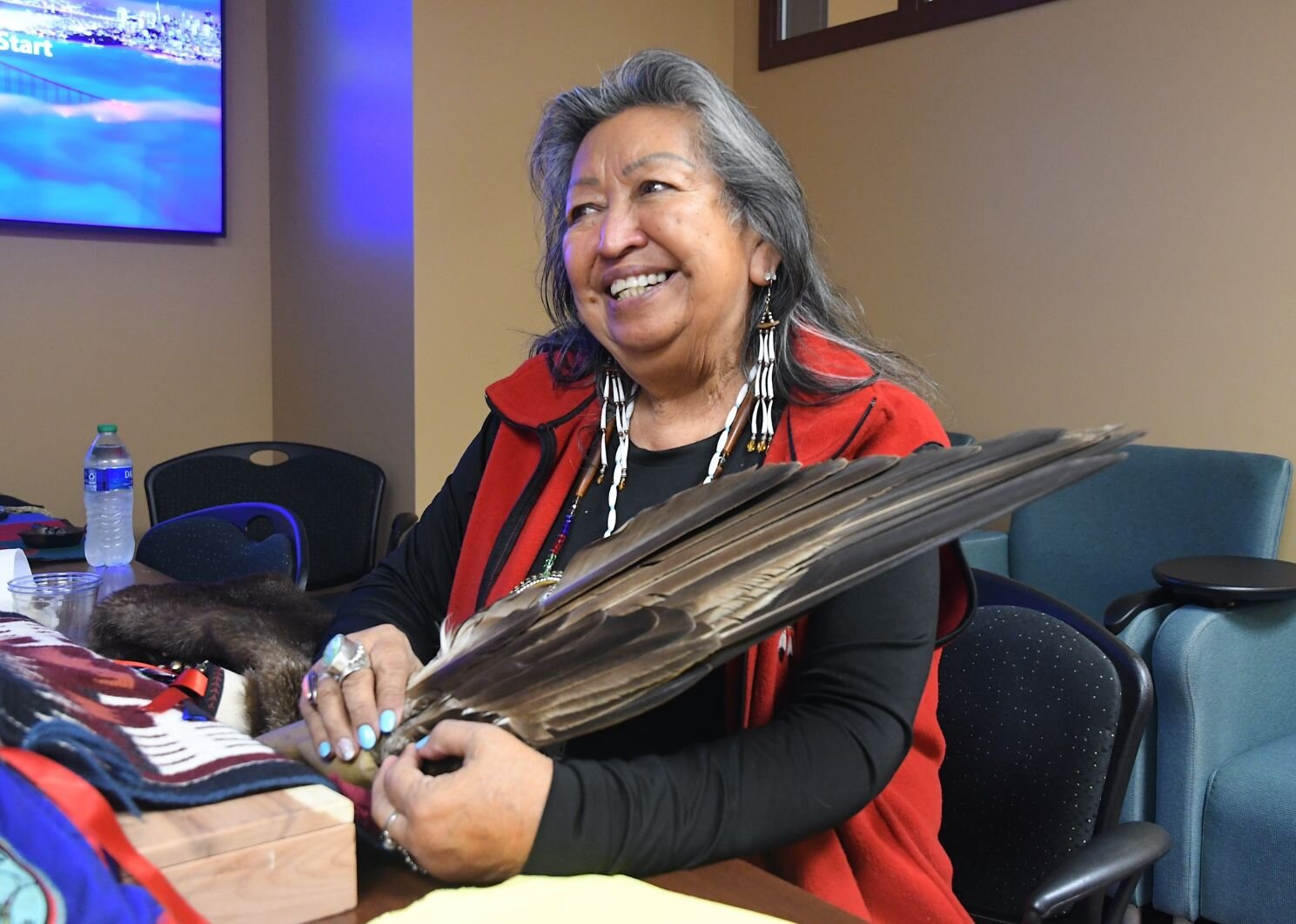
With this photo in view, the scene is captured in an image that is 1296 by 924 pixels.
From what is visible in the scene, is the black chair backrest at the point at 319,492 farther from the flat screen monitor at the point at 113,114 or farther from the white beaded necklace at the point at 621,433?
the white beaded necklace at the point at 621,433

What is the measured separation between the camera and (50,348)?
3.95 metres

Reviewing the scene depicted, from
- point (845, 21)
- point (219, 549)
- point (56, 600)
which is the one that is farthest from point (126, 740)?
point (845, 21)

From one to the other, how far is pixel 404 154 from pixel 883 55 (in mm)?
1614

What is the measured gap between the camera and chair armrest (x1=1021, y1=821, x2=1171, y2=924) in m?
1.08

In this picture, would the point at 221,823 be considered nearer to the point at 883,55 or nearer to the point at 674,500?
the point at 674,500

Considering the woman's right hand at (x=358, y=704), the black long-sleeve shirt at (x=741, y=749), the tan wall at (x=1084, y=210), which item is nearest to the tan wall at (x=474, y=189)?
the tan wall at (x=1084, y=210)

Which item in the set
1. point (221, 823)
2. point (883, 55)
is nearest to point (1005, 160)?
point (883, 55)

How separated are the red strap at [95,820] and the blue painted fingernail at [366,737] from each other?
0.23m

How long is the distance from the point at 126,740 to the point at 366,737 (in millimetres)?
181

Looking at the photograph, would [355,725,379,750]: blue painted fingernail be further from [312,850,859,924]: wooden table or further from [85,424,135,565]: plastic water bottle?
[85,424,135,565]: plastic water bottle

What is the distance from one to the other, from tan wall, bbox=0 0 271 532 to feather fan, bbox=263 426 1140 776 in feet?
12.2

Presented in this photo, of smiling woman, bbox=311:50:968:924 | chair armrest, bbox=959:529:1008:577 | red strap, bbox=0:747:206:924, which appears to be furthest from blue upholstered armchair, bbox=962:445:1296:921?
red strap, bbox=0:747:206:924

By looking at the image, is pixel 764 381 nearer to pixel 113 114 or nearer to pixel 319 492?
pixel 319 492

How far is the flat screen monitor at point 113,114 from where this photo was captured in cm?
376
